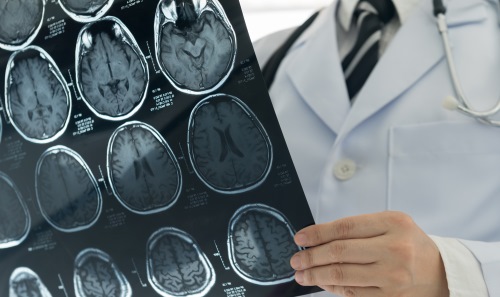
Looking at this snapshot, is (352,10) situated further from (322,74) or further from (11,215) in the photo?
(11,215)

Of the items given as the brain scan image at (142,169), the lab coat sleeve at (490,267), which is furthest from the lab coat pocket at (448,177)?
the brain scan image at (142,169)

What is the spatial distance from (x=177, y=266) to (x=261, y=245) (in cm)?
11

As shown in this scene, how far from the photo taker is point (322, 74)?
A: 3.26ft

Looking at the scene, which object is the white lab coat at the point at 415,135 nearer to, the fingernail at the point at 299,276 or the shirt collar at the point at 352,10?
the shirt collar at the point at 352,10

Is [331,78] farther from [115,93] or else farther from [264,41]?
[115,93]

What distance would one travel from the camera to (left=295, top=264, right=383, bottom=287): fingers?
654mm

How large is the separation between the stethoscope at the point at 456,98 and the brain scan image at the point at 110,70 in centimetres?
39

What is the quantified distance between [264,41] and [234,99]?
0.52 m

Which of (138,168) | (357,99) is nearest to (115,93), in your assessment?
(138,168)

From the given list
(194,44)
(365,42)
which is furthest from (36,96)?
(365,42)

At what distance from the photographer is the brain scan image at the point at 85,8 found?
2.39 feet

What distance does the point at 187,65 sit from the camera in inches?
27.3

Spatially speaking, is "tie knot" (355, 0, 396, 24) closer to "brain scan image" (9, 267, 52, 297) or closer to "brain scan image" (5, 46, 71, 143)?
"brain scan image" (5, 46, 71, 143)

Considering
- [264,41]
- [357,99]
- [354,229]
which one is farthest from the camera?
[264,41]
